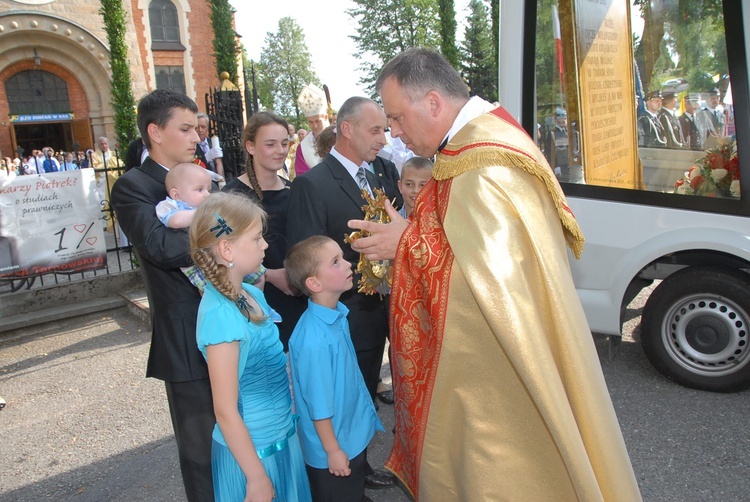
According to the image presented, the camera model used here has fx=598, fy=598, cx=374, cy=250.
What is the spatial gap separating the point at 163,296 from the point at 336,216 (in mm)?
1065

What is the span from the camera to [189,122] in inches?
105

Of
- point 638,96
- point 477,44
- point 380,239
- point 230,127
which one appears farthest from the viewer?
point 477,44

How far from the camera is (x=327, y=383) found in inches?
97.3

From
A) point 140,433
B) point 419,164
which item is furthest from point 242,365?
point 140,433

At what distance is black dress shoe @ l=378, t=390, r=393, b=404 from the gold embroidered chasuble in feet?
7.58

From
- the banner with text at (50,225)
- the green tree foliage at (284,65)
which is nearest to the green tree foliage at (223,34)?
the banner with text at (50,225)

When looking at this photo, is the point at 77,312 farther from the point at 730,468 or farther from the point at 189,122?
the point at 730,468

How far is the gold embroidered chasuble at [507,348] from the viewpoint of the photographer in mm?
1812

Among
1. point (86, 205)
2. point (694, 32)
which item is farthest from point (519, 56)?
point (86, 205)

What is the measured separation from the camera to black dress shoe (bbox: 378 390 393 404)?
4453 millimetres

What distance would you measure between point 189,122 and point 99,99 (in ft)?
86.8

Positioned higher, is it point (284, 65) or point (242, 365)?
point (284, 65)

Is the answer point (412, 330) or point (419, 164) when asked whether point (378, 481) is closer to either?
point (412, 330)

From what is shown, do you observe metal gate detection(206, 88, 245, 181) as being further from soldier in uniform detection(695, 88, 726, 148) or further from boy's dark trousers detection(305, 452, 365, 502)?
boy's dark trousers detection(305, 452, 365, 502)
